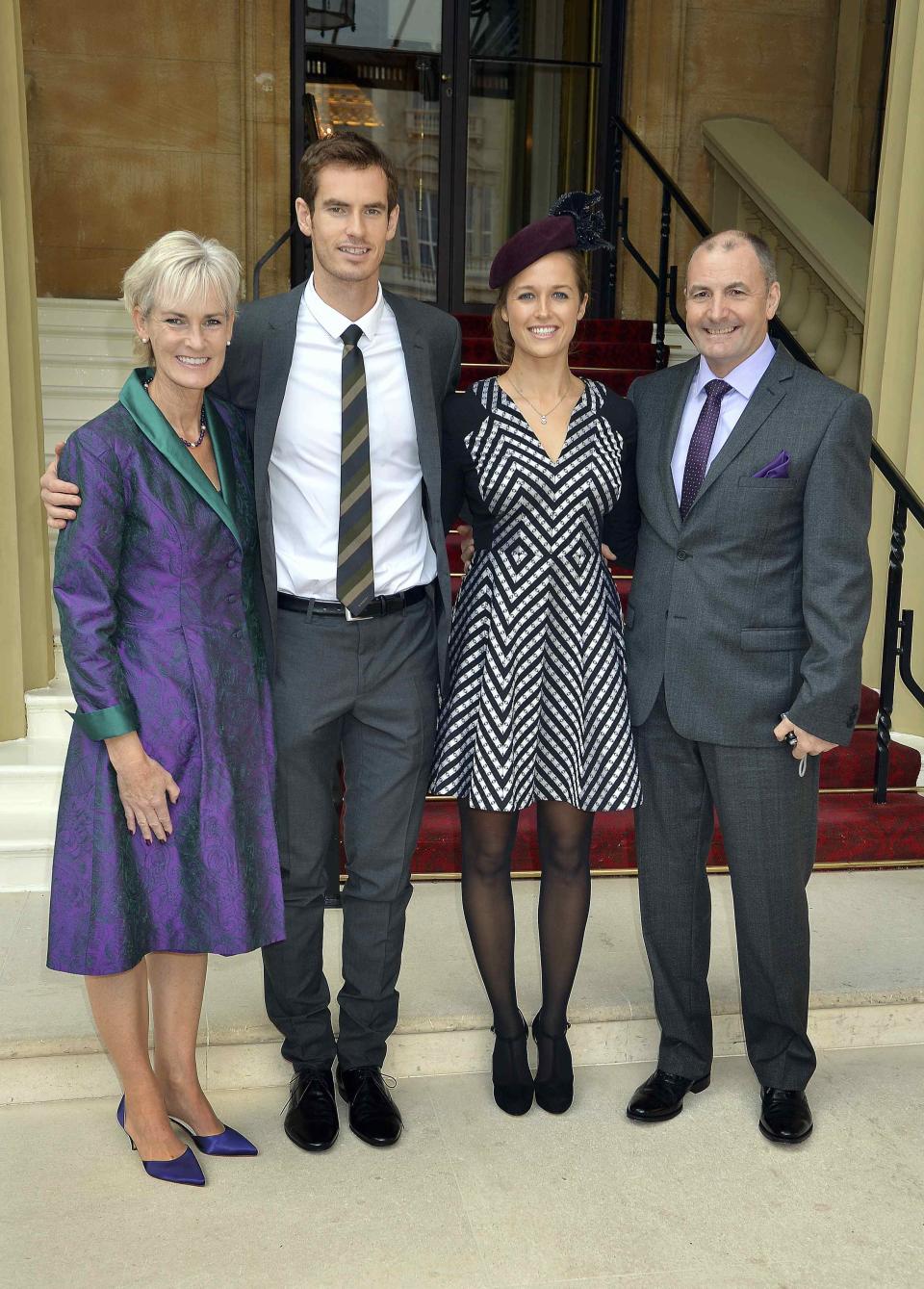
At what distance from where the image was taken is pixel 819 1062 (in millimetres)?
3223

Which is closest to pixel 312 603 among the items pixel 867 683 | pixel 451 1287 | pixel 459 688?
pixel 459 688

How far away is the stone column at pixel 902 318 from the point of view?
460 cm

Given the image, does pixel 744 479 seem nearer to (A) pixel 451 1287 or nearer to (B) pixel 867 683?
(A) pixel 451 1287

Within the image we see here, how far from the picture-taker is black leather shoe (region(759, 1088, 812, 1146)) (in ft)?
9.23

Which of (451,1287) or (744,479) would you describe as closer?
(451,1287)

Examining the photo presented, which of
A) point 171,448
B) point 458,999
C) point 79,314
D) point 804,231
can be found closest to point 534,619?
point 171,448

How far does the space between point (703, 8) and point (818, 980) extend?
5.88 meters

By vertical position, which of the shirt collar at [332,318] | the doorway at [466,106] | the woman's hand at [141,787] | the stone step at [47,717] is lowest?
the stone step at [47,717]

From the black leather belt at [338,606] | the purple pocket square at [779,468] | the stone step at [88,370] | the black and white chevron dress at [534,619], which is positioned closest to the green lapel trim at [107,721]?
the black leather belt at [338,606]

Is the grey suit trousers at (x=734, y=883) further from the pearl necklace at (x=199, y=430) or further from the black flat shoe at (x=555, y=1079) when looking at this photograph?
the pearl necklace at (x=199, y=430)

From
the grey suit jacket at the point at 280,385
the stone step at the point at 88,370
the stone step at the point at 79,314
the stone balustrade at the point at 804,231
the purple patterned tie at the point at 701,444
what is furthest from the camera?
the stone balustrade at the point at 804,231

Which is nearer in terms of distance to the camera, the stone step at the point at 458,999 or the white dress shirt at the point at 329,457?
the white dress shirt at the point at 329,457

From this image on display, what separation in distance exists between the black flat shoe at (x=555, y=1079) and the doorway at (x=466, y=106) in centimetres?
565

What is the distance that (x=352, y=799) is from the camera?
274 centimetres
